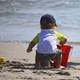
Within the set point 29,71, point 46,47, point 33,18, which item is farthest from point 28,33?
point 29,71

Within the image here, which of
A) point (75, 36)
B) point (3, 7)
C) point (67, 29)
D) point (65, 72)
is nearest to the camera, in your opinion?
point (65, 72)

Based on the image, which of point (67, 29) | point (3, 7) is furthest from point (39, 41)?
point (3, 7)

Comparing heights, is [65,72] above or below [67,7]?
below

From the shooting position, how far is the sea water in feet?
40.4

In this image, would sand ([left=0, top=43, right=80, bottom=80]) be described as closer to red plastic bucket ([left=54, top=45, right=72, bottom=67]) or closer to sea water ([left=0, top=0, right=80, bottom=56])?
red plastic bucket ([left=54, top=45, right=72, bottom=67])

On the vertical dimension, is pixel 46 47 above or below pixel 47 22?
below

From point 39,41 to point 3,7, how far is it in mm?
11497

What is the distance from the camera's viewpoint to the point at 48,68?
7.76m

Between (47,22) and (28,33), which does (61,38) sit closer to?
(47,22)

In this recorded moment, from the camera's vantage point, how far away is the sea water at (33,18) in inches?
485

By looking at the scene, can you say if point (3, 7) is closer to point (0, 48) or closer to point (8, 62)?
point (0, 48)

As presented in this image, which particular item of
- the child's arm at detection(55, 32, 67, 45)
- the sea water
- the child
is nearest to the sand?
the child

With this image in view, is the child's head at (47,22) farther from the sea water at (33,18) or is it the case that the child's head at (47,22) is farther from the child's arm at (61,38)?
the sea water at (33,18)

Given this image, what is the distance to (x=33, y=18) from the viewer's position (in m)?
15.1
